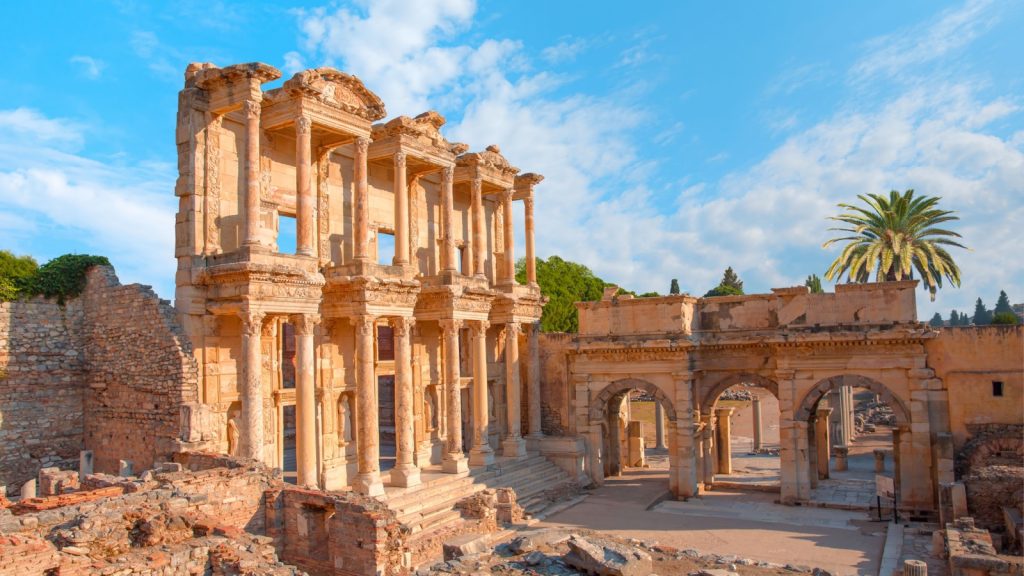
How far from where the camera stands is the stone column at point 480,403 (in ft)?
85.4

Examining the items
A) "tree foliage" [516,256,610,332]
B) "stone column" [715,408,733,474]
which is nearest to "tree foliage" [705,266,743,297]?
"tree foliage" [516,256,610,332]

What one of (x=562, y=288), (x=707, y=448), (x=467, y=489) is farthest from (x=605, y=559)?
(x=562, y=288)

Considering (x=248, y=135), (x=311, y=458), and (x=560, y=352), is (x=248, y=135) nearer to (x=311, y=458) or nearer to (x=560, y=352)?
(x=311, y=458)

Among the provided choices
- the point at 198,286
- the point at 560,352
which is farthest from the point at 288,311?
the point at 560,352

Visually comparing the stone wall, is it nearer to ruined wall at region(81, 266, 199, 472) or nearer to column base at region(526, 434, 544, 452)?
ruined wall at region(81, 266, 199, 472)

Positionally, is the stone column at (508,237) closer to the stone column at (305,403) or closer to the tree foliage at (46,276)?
the stone column at (305,403)

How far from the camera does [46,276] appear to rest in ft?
65.0

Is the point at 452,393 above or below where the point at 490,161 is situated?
below

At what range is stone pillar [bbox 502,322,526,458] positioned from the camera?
28.1m

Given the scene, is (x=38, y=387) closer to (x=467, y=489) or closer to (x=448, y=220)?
(x=467, y=489)

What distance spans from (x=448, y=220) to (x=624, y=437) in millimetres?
13790

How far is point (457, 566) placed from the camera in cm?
1313

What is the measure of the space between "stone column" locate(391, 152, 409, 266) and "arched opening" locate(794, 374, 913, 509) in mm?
14164

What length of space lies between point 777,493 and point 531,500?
352 inches
